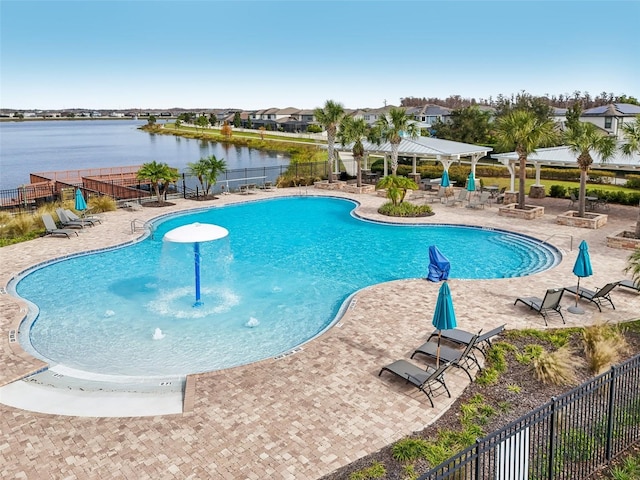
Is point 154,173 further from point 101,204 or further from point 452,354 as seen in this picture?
point 452,354

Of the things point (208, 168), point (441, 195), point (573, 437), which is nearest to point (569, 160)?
point (441, 195)

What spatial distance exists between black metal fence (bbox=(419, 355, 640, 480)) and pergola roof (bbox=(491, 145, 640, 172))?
677 inches

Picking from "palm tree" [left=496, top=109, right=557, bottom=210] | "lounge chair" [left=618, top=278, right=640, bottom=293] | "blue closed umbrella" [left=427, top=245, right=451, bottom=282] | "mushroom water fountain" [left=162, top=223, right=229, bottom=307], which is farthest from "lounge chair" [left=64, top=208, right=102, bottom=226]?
"lounge chair" [left=618, top=278, right=640, bottom=293]

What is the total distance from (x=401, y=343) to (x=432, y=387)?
1.79 meters

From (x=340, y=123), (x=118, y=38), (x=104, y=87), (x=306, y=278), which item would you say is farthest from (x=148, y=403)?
(x=104, y=87)

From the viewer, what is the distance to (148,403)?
8516 millimetres

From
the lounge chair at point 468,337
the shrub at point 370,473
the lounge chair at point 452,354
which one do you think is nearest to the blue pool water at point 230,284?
the lounge chair at point 452,354

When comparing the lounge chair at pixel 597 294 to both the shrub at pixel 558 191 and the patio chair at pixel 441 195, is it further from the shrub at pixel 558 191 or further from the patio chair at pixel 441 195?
the shrub at pixel 558 191

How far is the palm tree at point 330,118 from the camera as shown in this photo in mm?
32875

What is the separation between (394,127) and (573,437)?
25091 mm

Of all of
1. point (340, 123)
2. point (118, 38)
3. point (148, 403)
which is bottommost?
point (148, 403)

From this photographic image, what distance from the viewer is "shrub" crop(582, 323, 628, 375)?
9.29 meters

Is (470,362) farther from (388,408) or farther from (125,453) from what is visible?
(125,453)

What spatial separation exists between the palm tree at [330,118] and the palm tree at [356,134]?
55cm
